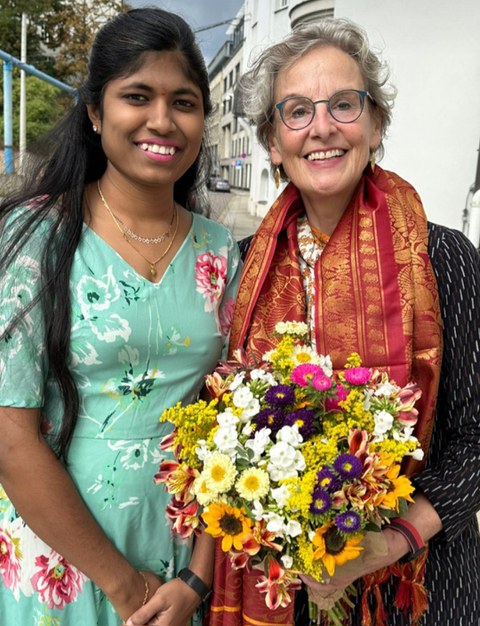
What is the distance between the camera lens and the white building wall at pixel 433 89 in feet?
21.8

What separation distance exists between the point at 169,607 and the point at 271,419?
30.1 inches

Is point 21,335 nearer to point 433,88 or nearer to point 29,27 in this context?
point 433,88

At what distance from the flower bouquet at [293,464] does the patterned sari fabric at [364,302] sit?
0.24m

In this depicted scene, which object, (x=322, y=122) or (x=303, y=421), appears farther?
(x=322, y=122)

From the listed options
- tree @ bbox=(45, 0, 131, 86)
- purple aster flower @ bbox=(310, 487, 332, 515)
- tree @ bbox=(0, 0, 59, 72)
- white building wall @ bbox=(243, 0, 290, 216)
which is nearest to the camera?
→ purple aster flower @ bbox=(310, 487, 332, 515)

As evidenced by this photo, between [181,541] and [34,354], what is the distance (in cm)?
73

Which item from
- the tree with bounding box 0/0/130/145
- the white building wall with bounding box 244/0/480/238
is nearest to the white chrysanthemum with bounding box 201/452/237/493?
the white building wall with bounding box 244/0/480/238

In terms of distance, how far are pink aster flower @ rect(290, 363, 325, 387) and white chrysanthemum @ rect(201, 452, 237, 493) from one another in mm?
226

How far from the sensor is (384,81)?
73.0 inches

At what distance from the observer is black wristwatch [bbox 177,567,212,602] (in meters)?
1.72

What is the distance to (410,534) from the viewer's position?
1524 mm

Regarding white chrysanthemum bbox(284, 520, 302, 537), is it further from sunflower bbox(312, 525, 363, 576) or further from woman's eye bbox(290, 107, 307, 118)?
woman's eye bbox(290, 107, 307, 118)

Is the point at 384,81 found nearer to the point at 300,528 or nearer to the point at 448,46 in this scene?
the point at 300,528

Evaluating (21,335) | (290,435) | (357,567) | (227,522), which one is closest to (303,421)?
(290,435)
